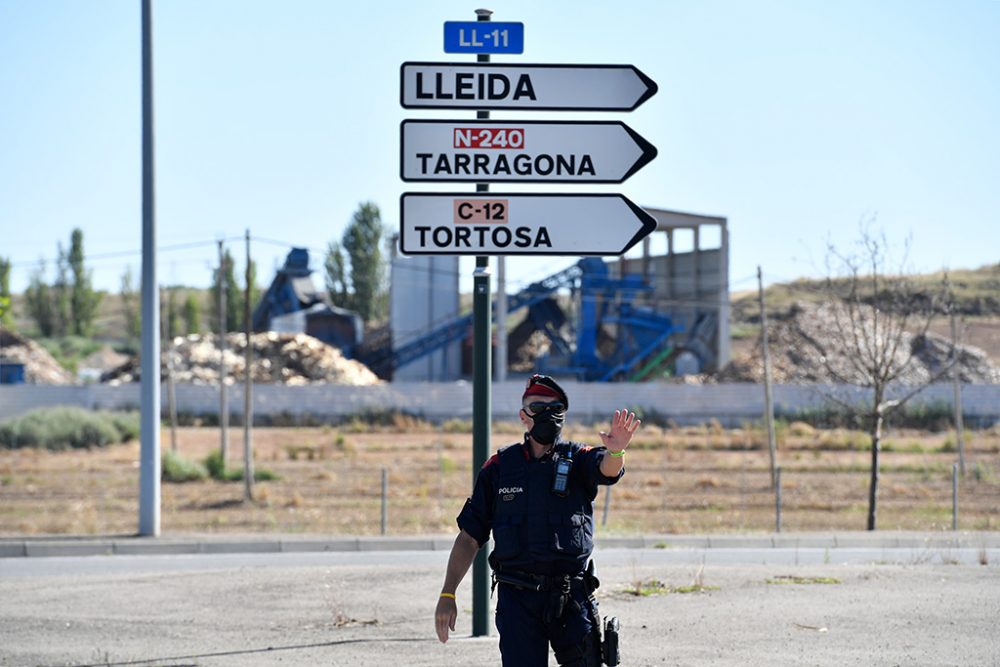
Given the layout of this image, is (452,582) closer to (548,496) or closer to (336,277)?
(548,496)

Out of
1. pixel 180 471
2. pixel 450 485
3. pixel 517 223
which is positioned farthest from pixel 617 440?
pixel 180 471

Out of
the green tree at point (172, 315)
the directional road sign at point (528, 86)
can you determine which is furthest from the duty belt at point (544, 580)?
the green tree at point (172, 315)

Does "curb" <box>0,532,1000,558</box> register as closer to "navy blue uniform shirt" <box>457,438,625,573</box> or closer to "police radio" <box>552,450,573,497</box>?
"navy blue uniform shirt" <box>457,438,625,573</box>

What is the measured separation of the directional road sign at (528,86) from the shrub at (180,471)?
23.3 meters

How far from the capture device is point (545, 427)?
18.0 feet

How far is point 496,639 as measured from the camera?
340 inches

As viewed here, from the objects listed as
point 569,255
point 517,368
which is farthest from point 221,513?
point 517,368

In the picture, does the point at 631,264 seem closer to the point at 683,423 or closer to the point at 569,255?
the point at 683,423

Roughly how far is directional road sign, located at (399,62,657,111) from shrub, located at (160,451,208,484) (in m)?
23.3

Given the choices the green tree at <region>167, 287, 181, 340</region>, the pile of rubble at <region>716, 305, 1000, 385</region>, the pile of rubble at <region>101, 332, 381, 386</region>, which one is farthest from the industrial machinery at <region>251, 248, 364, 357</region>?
the pile of rubble at <region>716, 305, 1000, 385</region>

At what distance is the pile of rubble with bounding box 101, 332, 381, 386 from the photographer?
6191cm

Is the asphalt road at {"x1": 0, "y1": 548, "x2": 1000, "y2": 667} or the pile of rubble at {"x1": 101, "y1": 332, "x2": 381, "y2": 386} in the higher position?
the pile of rubble at {"x1": 101, "y1": 332, "x2": 381, "y2": 386}

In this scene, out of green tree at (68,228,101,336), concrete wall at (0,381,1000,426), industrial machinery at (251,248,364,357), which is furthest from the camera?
green tree at (68,228,101,336)

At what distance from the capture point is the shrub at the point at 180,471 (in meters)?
30.2
